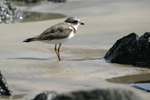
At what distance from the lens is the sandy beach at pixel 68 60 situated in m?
4.26

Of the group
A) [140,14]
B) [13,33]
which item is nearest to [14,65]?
[13,33]

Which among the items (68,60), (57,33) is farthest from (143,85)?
(57,33)

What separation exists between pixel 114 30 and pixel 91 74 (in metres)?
4.29

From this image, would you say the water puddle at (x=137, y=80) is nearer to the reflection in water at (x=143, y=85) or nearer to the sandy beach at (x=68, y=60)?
the reflection in water at (x=143, y=85)

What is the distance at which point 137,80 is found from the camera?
457 centimetres

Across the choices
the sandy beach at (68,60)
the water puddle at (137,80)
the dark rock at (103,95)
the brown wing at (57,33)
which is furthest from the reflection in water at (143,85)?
the brown wing at (57,33)

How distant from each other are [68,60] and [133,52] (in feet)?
4.36

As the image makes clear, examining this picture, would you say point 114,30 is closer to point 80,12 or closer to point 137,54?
point 137,54

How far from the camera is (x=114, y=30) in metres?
8.91

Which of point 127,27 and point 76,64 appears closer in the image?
point 76,64

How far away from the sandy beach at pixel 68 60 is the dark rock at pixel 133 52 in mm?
198

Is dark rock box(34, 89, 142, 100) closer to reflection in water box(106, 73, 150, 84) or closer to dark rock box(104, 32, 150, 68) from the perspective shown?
reflection in water box(106, 73, 150, 84)

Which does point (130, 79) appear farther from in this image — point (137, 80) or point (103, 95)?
point (103, 95)

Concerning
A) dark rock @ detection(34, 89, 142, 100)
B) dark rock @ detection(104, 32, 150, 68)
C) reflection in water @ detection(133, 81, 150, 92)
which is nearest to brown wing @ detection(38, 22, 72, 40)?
dark rock @ detection(104, 32, 150, 68)
